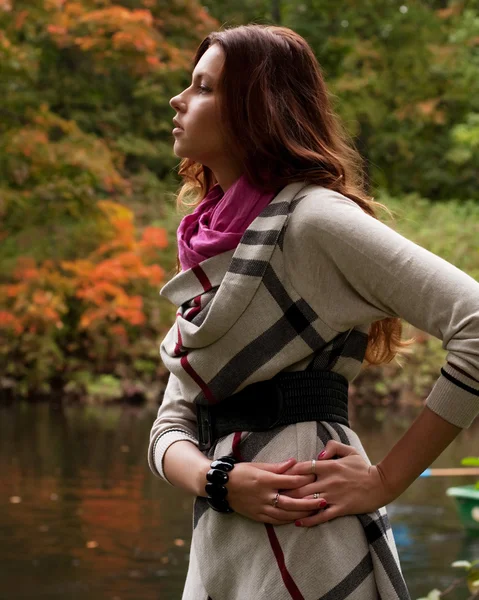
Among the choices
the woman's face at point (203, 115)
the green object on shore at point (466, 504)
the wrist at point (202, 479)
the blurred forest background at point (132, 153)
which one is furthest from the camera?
the blurred forest background at point (132, 153)

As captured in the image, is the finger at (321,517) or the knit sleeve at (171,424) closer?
the finger at (321,517)

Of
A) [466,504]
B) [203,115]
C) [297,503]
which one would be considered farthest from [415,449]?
[466,504]

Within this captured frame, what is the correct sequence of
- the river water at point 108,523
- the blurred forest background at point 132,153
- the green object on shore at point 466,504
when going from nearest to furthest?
the river water at point 108,523
the green object on shore at point 466,504
the blurred forest background at point 132,153

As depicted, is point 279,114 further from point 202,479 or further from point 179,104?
point 202,479

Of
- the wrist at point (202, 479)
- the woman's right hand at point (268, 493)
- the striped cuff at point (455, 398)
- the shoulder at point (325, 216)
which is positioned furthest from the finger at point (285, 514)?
the shoulder at point (325, 216)

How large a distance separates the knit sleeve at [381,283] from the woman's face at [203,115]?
0.19 m

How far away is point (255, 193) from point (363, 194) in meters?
0.16

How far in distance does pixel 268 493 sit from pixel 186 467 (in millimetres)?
174

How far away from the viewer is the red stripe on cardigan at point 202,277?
151cm

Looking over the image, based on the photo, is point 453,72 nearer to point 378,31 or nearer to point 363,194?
point 378,31

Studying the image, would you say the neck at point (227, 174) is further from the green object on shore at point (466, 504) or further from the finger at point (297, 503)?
the green object on shore at point (466, 504)

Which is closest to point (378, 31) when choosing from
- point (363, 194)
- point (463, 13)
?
point (463, 13)

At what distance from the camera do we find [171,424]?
1.64 metres

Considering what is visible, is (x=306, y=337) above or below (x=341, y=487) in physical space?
above
